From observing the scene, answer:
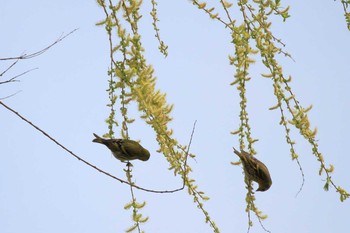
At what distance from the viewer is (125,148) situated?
1.45m

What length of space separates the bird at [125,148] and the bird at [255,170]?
290 millimetres

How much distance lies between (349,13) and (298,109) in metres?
0.47

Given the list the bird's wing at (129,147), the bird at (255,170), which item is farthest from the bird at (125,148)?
the bird at (255,170)

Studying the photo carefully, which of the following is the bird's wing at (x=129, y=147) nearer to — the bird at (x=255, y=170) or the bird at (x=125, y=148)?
the bird at (x=125, y=148)

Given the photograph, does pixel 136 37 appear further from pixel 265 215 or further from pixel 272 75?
pixel 265 215

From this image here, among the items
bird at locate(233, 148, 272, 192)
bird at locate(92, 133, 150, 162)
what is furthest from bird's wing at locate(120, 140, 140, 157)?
bird at locate(233, 148, 272, 192)

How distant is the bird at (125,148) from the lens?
4.75 feet

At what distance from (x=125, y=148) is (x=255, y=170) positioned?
0.39 m

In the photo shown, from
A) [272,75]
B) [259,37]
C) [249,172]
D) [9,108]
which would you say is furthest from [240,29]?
[9,108]

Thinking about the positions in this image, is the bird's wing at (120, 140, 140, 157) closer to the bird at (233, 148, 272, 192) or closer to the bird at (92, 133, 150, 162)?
the bird at (92, 133, 150, 162)

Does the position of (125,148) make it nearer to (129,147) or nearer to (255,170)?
(129,147)

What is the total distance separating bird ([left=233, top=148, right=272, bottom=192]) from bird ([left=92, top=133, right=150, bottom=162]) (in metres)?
0.29

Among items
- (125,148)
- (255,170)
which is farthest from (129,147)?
(255,170)

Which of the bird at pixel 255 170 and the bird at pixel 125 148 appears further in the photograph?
the bird at pixel 255 170
